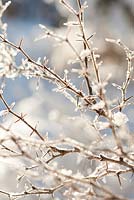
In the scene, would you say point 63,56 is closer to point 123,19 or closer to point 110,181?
point 123,19

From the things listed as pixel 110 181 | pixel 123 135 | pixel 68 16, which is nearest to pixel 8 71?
pixel 123 135

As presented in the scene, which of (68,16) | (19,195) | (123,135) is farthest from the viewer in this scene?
(68,16)

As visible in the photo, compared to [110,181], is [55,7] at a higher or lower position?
higher

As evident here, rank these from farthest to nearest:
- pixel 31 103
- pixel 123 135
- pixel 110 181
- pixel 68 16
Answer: pixel 68 16
pixel 31 103
pixel 110 181
pixel 123 135

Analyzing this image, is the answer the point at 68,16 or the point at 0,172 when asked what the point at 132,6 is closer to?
the point at 68,16

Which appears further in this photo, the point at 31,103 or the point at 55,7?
the point at 55,7

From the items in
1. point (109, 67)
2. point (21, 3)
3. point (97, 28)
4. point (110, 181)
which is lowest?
point (110, 181)
